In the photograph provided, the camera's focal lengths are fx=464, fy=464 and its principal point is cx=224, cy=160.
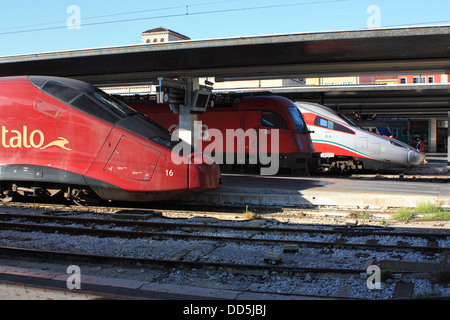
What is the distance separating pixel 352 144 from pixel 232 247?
42.8 ft

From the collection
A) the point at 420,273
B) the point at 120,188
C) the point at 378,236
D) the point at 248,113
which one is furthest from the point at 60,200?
the point at 420,273

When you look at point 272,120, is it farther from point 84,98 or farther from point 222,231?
point 222,231

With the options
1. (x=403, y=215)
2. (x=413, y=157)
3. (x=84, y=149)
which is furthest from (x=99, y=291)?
(x=413, y=157)

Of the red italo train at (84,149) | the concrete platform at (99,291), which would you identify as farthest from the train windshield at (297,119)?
the concrete platform at (99,291)

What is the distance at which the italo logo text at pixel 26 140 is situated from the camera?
10422 millimetres

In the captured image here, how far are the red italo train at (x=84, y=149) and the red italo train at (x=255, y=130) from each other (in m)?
6.06

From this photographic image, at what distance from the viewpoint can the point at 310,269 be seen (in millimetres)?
6352

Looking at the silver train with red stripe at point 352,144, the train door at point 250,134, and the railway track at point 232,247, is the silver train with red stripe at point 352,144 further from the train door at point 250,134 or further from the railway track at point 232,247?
the railway track at point 232,247

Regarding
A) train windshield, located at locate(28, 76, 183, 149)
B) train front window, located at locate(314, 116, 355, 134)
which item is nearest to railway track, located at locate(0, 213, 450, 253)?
train windshield, located at locate(28, 76, 183, 149)

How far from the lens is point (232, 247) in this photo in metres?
7.87

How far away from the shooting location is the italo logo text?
1042cm

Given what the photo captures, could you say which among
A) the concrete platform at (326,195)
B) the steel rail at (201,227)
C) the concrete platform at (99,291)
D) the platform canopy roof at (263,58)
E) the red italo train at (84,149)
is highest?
the platform canopy roof at (263,58)
